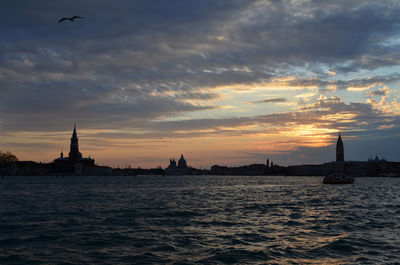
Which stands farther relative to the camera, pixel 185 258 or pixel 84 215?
pixel 84 215

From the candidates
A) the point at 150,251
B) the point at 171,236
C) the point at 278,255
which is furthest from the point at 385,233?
the point at 150,251

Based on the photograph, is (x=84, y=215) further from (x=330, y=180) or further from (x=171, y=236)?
(x=330, y=180)

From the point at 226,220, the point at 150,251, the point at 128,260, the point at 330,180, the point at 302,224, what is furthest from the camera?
the point at 330,180

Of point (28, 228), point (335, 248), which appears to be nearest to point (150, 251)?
point (335, 248)

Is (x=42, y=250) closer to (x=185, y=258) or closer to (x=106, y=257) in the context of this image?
(x=106, y=257)

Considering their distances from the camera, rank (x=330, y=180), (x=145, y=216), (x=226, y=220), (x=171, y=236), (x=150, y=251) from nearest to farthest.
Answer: (x=150, y=251), (x=171, y=236), (x=226, y=220), (x=145, y=216), (x=330, y=180)

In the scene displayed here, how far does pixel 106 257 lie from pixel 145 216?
17139 mm

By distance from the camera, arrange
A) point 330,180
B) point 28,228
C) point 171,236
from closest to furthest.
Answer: point 171,236 < point 28,228 < point 330,180

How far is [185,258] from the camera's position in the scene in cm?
1966

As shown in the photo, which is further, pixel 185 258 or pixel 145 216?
pixel 145 216

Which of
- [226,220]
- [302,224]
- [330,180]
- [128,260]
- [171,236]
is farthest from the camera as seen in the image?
[330,180]

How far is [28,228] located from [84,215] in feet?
28.1

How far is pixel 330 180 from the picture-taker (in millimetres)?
134125

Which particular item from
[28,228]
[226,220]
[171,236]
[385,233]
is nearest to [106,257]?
[171,236]
